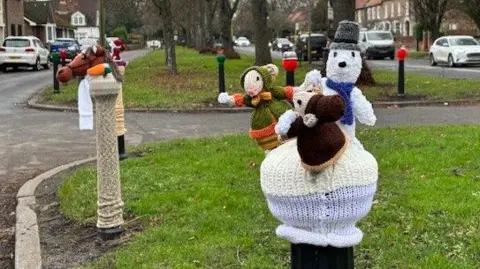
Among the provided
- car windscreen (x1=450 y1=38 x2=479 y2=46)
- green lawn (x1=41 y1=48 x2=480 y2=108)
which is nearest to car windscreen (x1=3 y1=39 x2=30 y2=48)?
green lawn (x1=41 y1=48 x2=480 y2=108)

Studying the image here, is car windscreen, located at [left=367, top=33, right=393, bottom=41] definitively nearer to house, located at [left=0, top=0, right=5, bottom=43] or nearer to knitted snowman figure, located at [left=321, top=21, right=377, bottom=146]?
house, located at [left=0, top=0, right=5, bottom=43]

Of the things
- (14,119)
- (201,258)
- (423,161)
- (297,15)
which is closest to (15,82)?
(14,119)

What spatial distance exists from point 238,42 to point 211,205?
3706 inches

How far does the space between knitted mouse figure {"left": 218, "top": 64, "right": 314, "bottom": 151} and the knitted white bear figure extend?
114 inches

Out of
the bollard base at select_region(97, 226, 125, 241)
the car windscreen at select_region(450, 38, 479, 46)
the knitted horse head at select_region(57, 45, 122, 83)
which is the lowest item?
the bollard base at select_region(97, 226, 125, 241)

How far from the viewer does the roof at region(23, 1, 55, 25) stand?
67.7 m

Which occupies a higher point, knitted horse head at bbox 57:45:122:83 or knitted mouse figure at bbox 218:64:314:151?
knitted horse head at bbox 57:45:122:83

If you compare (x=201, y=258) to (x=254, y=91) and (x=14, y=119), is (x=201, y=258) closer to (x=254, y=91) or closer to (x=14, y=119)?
(x=254, y=91)

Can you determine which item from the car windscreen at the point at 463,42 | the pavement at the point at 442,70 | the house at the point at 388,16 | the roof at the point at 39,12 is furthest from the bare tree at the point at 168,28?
the house at the point at 388,16

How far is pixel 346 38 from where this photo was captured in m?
2.83

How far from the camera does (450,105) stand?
14266 mm

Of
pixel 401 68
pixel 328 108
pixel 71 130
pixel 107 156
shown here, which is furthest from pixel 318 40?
pixel 328 108

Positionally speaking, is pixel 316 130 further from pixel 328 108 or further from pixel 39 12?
pixel 39 12

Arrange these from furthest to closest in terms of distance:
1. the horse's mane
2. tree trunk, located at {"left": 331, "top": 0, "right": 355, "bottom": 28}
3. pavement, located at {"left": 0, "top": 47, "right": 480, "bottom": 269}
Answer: tree trunk, located at {"left": 331, "top": 0, "right": 355, "bottom": 28}
pavement, located at {"left": 0, "top": 47, "right": 480, "bottom": 269}
the horse's mane
